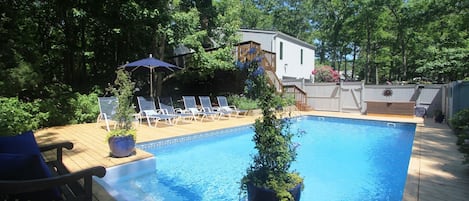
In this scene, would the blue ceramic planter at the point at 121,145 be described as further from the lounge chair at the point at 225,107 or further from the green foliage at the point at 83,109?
the lounge chair at the point at 225,107

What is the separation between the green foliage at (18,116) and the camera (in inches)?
237

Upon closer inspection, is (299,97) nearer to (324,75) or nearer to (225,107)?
(225,107)

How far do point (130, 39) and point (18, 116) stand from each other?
655cm

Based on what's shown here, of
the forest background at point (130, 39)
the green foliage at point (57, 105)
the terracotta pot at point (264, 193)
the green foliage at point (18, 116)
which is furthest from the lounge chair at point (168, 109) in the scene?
the terracotta pot at point (264, 193)

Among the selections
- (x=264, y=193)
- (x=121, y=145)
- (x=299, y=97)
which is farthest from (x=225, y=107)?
(x=264, y=193)

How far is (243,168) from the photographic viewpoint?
550 cm

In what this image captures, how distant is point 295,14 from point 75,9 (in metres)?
26.5

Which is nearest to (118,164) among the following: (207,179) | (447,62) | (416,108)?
(207,179)

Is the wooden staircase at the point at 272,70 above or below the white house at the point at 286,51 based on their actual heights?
below

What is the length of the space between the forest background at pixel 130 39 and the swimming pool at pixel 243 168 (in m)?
3.73

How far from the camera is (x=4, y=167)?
73.7 inches

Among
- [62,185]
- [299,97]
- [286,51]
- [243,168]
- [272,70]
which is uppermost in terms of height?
[286,51]

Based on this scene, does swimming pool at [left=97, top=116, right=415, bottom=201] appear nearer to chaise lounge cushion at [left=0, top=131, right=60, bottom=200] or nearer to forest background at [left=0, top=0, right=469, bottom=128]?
chaise lounge cushion at [left=0, top=131, right=60, bottom=200]

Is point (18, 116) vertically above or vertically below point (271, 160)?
above
